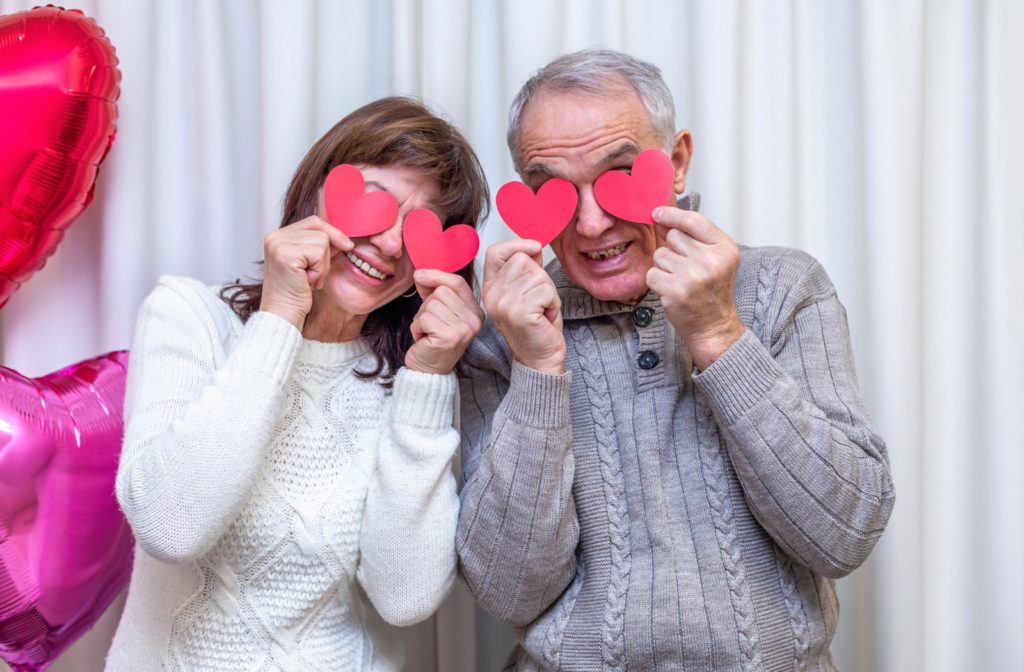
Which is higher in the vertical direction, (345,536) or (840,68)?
(840,68)

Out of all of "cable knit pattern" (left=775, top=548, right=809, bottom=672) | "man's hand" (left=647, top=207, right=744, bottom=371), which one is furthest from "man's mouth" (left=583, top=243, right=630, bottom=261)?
"cable knit pattern" (left=775, top=548, right=809, bottom=672)

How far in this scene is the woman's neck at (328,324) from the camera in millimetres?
1439

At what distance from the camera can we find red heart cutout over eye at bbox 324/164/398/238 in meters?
1.37

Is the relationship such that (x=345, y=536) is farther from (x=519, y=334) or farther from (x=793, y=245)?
(x=793, y=245)

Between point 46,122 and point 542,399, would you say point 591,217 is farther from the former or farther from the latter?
point 46,122

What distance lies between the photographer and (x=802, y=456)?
3.94 ft

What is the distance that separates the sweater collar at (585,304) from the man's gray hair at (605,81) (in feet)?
0.70

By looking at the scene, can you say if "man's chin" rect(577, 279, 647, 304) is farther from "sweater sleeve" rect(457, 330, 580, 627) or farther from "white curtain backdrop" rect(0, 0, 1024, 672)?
"white curtain backdrop" rect(0, 0, 1024, 672)

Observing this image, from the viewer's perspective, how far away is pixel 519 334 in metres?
1.28

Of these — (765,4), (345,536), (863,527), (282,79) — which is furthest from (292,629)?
(765,4)

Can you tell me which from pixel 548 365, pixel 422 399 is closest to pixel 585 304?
pixel 548 365

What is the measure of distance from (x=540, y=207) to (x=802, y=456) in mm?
476

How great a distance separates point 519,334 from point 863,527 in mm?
508

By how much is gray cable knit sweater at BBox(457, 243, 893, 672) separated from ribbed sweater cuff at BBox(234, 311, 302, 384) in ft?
0.98
